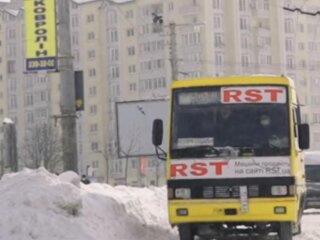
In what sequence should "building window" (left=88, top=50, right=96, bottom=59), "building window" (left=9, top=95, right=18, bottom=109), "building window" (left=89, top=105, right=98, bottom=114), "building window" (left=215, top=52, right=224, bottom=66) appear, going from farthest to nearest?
"building window" (left=9, top=95, right=18, bottom=109) → "building window" (left=88, top=50, right=96, bottom=59) → "building window" (left=89, top=105, right=98, bottom=114) → "building window" (left=215, top=52, right=224, bottom=66)

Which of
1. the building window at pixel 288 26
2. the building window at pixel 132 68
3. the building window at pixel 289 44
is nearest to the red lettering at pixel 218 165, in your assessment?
the building window at pixel 288 26

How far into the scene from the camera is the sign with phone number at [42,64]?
2120 cm

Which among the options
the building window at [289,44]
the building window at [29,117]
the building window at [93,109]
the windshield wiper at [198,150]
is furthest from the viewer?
the building window at [29,117]

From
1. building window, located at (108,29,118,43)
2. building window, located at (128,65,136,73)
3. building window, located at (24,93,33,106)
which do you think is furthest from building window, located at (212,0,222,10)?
building window, located at (24,93,33,106)

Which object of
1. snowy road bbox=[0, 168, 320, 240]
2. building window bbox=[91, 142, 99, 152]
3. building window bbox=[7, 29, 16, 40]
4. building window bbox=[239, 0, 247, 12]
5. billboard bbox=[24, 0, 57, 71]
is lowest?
building window bbox=[91, 142, 99, 152]

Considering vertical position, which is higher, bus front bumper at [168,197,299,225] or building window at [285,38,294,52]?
building window at [285,38,294,52]

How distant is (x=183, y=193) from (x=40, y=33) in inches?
329

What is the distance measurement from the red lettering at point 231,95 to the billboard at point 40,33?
24.3 feet

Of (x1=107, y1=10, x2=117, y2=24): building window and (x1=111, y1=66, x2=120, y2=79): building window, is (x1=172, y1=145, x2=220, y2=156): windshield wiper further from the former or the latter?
(x1=107, y1=10, x2=117, y2=24): building window

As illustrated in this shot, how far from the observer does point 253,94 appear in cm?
1509

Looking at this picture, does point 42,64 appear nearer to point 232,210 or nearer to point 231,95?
point 231,95

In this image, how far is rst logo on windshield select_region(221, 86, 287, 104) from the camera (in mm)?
15055

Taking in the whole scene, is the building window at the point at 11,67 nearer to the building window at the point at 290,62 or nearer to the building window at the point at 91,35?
the building window at the point at 91,35

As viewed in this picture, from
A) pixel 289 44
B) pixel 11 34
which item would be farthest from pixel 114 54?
pixel 289 44
